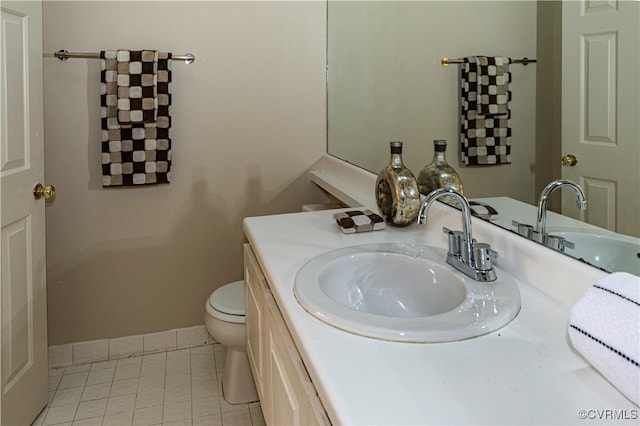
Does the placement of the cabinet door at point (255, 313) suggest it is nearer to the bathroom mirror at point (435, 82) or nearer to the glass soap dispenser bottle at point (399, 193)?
the glass soap dispenser bottle at point (399, 193)

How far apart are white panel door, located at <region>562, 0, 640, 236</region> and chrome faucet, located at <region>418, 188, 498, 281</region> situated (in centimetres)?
20

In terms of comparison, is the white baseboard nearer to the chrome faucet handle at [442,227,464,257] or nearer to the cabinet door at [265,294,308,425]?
the cabinet door at [265,294,308,425]

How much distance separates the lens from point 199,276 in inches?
103

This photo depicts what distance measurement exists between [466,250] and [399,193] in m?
0.43

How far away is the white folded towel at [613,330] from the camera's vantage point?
65 cm

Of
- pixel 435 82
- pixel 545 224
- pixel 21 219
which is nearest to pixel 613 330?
pixel 545 224

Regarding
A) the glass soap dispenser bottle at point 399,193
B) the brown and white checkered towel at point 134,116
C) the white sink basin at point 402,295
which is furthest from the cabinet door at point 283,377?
the brown and white checkered towel at point 134,116

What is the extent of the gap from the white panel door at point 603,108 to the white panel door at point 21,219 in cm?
172

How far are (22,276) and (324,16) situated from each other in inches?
72.3

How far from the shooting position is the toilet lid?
6.67ft

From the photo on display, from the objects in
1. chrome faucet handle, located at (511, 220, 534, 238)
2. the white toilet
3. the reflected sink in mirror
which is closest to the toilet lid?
the white toilet

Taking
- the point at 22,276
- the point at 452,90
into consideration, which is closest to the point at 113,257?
the point at 22,276

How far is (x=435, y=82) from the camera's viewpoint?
1.72 meters

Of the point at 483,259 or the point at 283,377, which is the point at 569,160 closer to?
the point at 483,259
